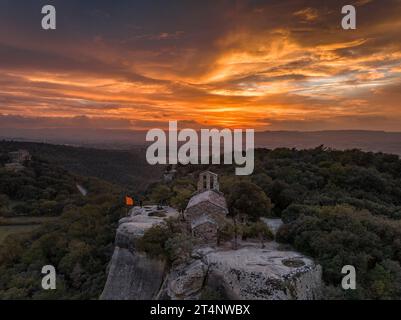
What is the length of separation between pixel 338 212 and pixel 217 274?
37.6 ft

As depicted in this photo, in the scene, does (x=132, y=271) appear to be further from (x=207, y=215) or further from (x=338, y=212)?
(x=338, y=212)

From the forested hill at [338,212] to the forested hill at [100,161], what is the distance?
56024 mm

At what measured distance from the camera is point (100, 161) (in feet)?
369

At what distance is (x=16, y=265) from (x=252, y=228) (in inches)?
1075

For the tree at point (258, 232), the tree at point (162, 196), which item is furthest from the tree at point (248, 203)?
the tree at point (162, 196)

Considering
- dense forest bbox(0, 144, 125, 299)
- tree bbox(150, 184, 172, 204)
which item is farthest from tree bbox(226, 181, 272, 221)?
dense forest bbox(0, 144, 125, 299)

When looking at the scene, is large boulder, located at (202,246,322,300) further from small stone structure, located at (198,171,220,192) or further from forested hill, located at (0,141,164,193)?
forested hill, located at (0,141,164,193)

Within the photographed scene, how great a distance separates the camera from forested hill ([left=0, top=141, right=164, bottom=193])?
320 feet

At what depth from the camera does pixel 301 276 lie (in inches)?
637

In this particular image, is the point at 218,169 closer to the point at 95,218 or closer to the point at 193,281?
the point at 95,218

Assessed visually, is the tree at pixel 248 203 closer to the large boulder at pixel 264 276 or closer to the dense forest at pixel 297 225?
the dense forest at pixel 297 225

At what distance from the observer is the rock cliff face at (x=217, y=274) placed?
15883 millimetres
